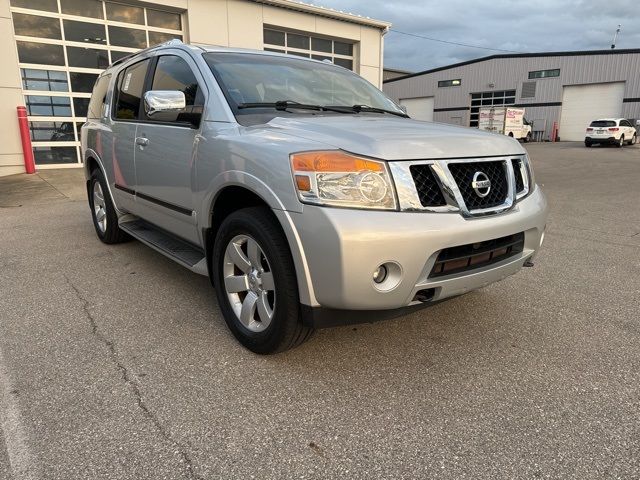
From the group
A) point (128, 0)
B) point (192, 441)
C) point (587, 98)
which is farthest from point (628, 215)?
point (587, 98)

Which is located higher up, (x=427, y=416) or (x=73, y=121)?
(x=73, y=121)

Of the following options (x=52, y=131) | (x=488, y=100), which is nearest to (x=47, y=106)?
(x=52, y=131)

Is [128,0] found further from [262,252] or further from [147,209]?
[262,252]

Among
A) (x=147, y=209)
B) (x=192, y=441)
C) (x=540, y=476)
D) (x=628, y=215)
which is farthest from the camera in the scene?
(x=628, y=215)

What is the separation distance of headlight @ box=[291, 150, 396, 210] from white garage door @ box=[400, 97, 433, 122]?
4284 cm

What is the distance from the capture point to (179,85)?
359 centimetres

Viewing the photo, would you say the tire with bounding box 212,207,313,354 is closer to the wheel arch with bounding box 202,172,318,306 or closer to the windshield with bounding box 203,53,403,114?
the wheel arch with bounding box 202,172,318,306

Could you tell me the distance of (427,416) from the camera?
7.45ft

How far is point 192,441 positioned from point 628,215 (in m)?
7.56

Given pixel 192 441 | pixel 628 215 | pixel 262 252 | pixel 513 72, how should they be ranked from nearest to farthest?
1. pixel 192 441
2. pixel 262 252
3. pixel 628 215
4. pixel 513 72

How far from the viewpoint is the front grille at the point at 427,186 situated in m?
2.38

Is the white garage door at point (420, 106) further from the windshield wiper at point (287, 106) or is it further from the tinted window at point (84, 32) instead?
the windshield wiper at point (287, 106)

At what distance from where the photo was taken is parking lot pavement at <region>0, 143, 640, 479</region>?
1982mm

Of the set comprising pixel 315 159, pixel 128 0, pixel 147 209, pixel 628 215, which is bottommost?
pixel 628 215
